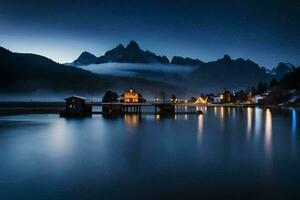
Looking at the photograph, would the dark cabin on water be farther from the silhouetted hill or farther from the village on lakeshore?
the silhouetted hill

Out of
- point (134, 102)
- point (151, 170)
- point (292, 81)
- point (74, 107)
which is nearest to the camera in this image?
point (151, 170)

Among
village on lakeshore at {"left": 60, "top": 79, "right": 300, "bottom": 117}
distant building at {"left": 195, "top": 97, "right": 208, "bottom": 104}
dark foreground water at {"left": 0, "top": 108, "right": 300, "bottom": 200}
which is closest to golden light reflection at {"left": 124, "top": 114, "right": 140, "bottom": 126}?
village on lakeshore at {"left": 60, "top": 79, "right": 300, "bottom": 117}

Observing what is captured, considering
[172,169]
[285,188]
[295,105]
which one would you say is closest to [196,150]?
[172,169]

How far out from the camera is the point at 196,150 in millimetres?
25859

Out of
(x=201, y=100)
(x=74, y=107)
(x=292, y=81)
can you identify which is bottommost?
(x=74, y=107)

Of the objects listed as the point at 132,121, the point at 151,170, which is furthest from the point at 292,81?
the point at 151,170

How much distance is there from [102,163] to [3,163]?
6265mm

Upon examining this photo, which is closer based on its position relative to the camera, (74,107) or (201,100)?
(74,107)

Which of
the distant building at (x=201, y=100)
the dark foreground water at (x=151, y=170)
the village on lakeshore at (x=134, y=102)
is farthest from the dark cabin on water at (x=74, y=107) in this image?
the distant building at (x=201, y=100)

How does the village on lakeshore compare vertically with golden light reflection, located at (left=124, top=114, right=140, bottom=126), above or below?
above

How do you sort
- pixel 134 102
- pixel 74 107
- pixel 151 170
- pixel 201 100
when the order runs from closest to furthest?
pixel 151 170 → pixel 74 107 → pixel 134 102 → pixel 201 100

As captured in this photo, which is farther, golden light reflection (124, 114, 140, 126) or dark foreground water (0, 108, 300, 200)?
golden light reflection (124, 114, 140, 126)

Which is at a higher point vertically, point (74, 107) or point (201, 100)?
point (201, 100)

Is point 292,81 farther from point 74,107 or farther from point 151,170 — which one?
point 151,170
